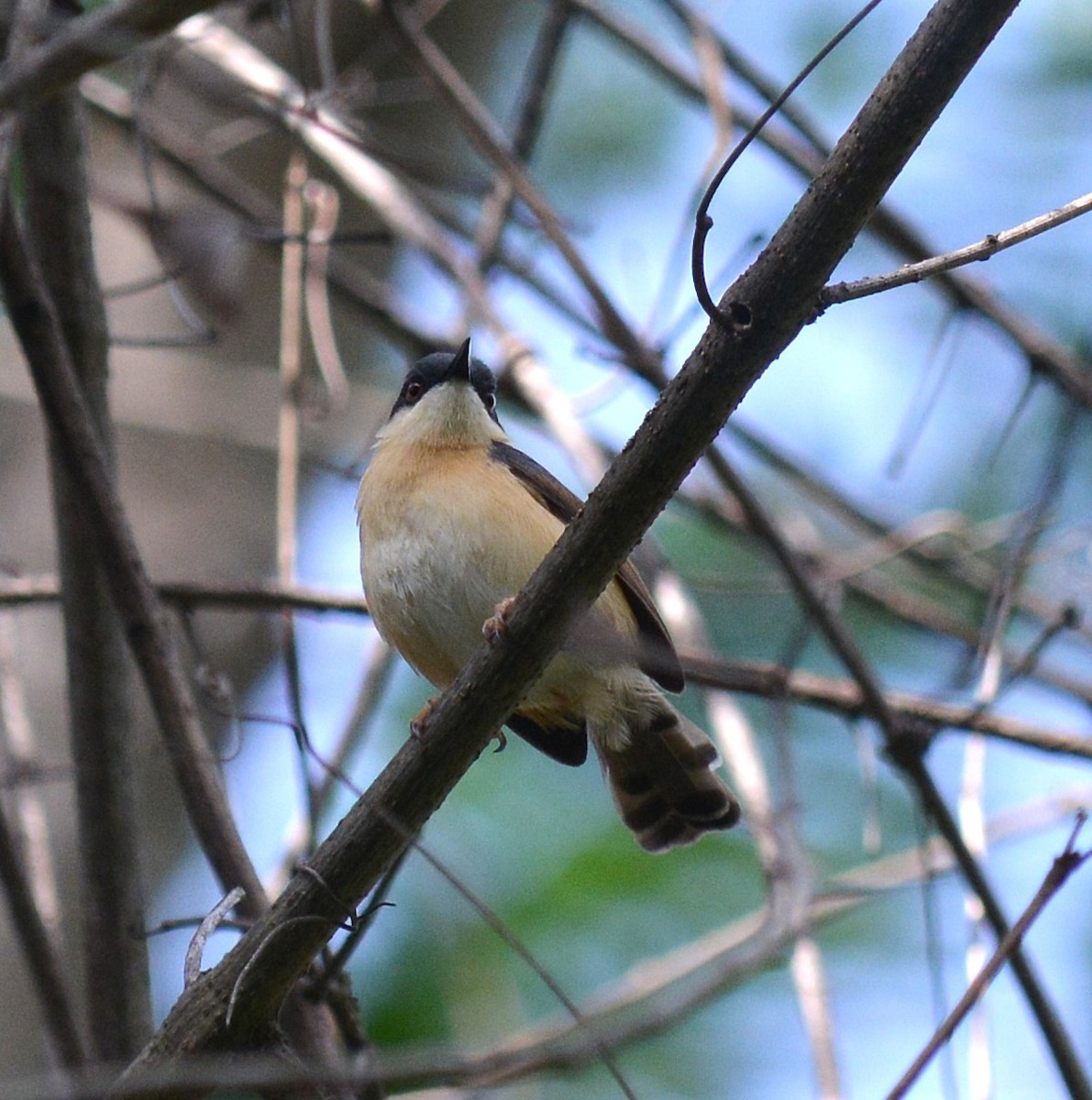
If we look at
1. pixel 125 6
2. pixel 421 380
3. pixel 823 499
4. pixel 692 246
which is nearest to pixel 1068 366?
pixel 823 499

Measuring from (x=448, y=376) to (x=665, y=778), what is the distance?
1.57m

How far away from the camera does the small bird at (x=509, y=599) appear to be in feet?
12.9

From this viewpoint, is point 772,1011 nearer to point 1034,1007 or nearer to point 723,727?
point 723,727

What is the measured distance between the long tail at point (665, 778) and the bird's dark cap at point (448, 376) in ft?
4.26

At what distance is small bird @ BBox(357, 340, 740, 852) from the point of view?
3.92m

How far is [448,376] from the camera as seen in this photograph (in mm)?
4688

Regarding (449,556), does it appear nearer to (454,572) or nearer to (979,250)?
(454,572)

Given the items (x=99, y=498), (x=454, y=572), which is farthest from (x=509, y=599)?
(x=99, y=498)

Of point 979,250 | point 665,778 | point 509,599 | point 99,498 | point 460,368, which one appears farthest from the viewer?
point 460,368

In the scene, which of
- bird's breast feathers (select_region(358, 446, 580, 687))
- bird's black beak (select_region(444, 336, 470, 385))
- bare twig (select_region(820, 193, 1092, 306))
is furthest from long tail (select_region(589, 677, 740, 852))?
bare twig (select_region(820, 193, 1092, 306))

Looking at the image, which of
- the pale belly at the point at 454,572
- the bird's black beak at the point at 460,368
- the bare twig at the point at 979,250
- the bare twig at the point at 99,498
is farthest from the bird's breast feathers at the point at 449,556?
the bare twig at the point at 979,250

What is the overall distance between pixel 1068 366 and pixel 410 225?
8.64ft

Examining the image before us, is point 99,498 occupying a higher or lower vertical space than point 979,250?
higher

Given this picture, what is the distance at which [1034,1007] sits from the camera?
11.0 ft
